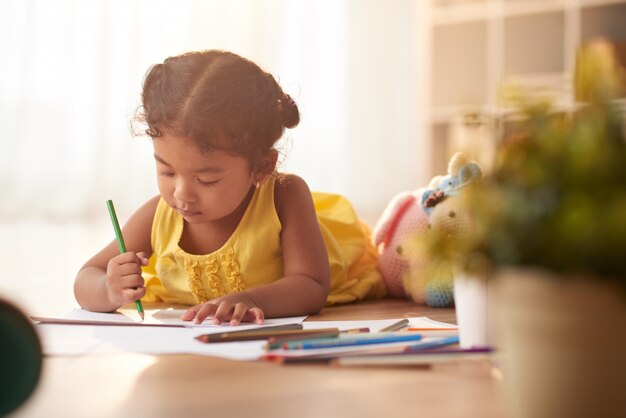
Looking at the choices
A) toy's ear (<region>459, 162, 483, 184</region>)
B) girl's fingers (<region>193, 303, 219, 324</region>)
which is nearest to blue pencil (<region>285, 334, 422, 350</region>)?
toy's ear (<region>459, 162, 483, 184</region>)

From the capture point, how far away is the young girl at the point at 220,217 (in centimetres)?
111

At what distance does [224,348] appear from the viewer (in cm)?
76

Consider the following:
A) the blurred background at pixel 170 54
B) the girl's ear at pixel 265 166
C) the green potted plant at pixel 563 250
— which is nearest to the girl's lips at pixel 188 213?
the girl's ear at pixel 265 166

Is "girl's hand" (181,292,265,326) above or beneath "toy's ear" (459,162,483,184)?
beneath

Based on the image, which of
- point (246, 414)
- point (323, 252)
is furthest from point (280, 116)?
point (246, 414)

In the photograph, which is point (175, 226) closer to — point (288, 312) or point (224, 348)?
point (288, 312)

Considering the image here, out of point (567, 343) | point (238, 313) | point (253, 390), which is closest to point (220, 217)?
point (238, 313)

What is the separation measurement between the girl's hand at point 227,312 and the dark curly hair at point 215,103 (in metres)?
0.22

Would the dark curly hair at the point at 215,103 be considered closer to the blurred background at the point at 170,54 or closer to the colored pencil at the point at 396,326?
the colored pencil at the point at 396,326

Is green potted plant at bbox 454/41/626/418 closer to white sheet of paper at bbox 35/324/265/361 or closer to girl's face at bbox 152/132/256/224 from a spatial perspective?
white sheet of paper at bbox 35/324/265/361

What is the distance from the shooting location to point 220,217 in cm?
123

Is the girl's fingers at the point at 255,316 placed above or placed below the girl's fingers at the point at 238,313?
below

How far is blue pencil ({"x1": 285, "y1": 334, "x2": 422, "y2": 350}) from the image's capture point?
0.72 meters

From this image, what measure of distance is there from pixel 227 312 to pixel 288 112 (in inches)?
15.4
